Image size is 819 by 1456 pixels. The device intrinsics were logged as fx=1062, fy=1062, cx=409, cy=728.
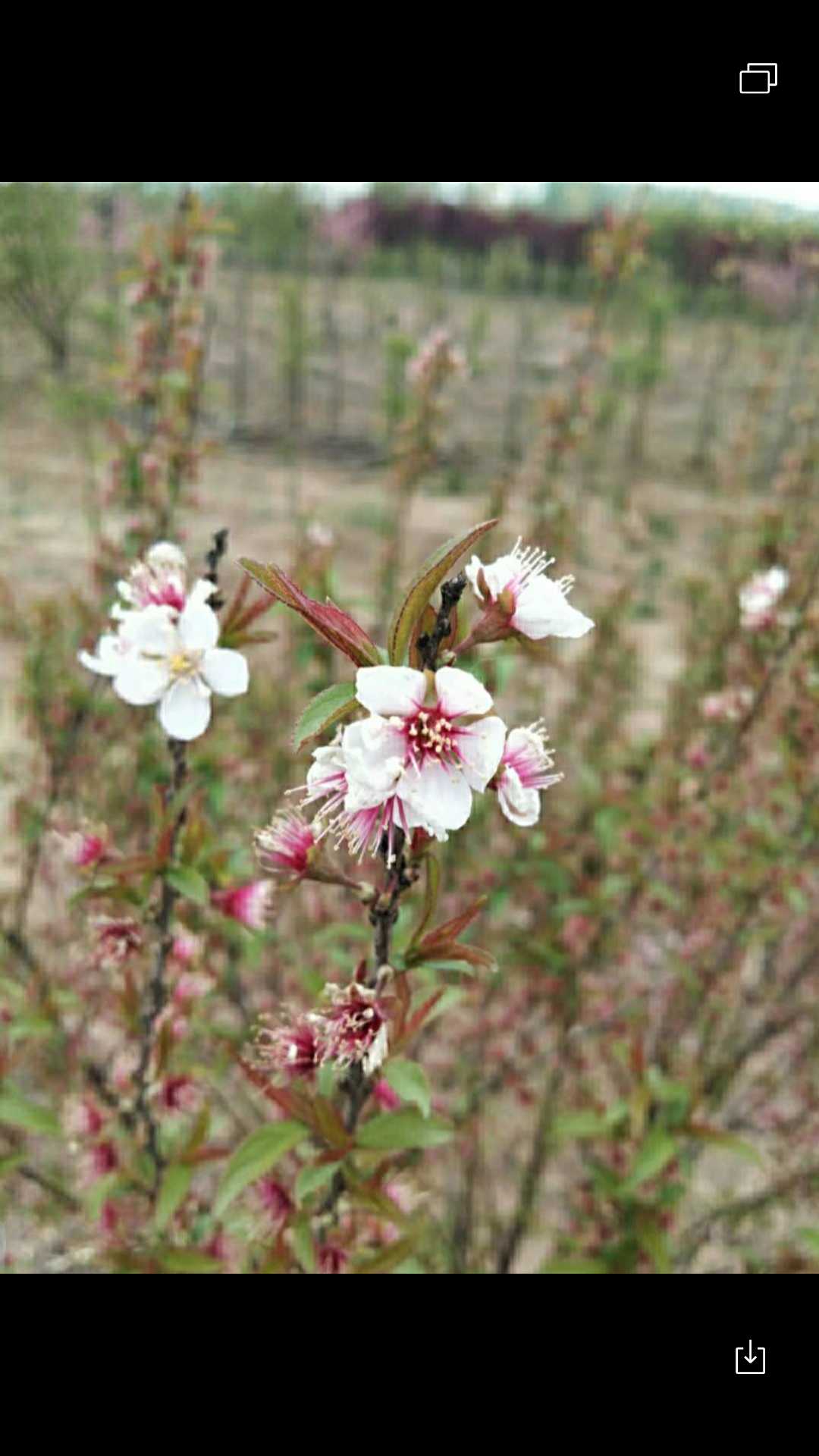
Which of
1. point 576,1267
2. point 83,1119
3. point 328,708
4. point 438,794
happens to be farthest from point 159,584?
point 576,1267

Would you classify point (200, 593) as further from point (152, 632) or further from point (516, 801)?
point (516, 801)

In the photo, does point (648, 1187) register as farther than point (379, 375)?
No

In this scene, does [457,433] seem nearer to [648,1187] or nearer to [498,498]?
[498,498]

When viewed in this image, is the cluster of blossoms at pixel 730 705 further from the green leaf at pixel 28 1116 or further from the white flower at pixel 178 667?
the green leaf at pixel 28 1116

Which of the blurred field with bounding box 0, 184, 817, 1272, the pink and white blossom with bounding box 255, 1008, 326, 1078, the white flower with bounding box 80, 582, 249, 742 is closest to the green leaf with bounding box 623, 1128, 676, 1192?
the blurred field with bounding box 0, 184, 817, 1272

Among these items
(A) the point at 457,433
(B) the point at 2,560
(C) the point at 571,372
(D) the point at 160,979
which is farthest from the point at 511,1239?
(A) the point at 457,433

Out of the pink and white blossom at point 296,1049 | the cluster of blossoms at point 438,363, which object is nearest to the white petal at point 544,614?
the pink and white blossom at point 296,1049

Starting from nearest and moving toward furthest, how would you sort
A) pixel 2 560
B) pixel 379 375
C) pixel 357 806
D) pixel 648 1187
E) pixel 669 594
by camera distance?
pixel 357 806 < pixel 648 1187 < pixel 2 560 < pixel 669 594 < pixel 379 375
